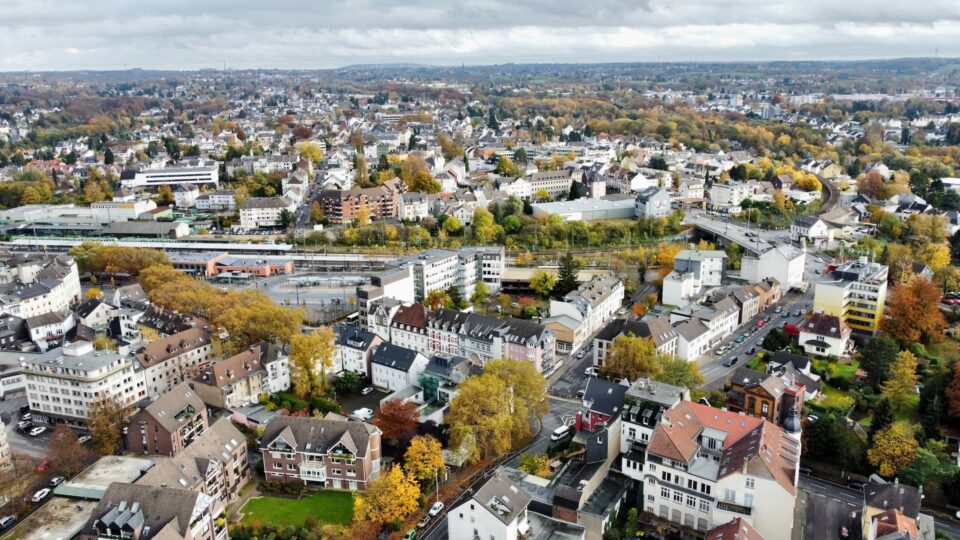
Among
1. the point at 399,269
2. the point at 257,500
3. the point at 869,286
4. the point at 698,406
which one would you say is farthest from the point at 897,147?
the point at 257,500

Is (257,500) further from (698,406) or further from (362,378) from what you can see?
(698,406)

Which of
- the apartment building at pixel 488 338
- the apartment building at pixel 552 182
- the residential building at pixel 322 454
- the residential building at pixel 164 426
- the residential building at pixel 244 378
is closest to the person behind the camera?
the residential building at pixel 322 454

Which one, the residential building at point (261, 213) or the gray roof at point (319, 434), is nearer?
the gray roof at point (319, 434)

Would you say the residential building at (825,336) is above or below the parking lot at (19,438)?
above

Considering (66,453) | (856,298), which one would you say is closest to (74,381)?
(66,453)

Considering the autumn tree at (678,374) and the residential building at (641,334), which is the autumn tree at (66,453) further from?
the autumn tree at (678,374)

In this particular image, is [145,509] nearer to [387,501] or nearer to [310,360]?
[387,501]

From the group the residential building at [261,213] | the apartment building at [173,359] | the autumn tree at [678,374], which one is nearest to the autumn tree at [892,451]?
the autumn tree at [678,374]
